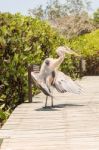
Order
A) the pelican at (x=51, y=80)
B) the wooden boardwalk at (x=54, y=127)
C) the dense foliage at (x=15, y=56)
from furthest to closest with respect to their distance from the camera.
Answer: the dense foliage at (x=15, y=56) < the pelican at (x=51, y=80) < the wooden boardwalk at (x=54, y=127)

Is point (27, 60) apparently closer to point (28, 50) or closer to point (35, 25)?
point (28, 50)

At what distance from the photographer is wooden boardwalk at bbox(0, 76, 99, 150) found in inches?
301

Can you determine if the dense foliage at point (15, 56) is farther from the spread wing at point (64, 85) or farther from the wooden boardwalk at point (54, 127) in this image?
the spread wing at point (64, 85)

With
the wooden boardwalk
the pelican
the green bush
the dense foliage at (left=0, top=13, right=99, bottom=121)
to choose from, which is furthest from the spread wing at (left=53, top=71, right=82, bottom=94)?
the green bush

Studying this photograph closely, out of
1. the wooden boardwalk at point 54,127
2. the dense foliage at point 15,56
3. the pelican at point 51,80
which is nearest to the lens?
the wooden boardwalk at point 54,127

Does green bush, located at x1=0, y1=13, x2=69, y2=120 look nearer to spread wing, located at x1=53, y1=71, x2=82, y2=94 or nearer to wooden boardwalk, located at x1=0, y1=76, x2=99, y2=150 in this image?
wooden boardwalk, located at x1=0, y1=76, x2=99, y2=150

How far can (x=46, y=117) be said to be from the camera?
10648mm

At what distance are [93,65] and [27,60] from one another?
1577 centimetres

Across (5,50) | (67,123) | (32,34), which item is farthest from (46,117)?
(32,34)

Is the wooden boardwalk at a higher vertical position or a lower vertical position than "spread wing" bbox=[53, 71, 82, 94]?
lower

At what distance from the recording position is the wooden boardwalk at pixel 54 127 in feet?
25.1

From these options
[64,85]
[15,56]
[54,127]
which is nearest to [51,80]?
[64,85]

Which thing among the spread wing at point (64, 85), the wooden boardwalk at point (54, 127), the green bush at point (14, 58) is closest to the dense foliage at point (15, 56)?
the green bush at point (14, 58)

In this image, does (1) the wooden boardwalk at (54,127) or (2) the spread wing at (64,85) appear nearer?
(1) the wooden boardwalk at (54,127)
